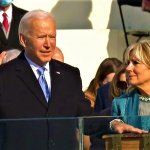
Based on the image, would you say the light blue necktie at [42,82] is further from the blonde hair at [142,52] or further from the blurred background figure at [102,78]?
the blurred background figure at [102,78]

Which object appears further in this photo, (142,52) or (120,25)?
(120,25)

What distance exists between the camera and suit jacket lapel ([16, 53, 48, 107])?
7.43 meters

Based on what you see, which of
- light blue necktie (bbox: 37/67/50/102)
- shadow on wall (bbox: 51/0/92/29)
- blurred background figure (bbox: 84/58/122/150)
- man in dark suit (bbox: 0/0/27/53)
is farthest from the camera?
shadow on wall (bbox: 51/0/92/29)

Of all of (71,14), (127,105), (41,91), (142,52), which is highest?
(142,52)

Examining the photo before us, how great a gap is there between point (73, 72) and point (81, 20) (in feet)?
17.4

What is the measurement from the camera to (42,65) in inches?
299

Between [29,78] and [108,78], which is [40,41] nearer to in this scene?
[29,78]

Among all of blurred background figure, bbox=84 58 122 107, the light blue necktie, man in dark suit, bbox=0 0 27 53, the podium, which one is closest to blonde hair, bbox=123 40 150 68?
the light blue necktie

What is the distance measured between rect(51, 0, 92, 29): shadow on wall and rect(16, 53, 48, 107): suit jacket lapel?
5336 mm

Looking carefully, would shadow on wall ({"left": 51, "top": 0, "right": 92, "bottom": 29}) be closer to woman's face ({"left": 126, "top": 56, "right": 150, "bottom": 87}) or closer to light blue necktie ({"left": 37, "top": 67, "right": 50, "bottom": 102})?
woman's face ({"left": 126, "top": 56, "right": 150, "bottom": 87})

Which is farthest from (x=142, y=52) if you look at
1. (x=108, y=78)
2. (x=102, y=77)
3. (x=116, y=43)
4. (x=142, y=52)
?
(x=116, y=43)

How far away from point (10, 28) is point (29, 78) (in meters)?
3.69

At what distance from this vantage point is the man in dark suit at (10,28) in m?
11.0

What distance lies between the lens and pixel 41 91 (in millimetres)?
7457
